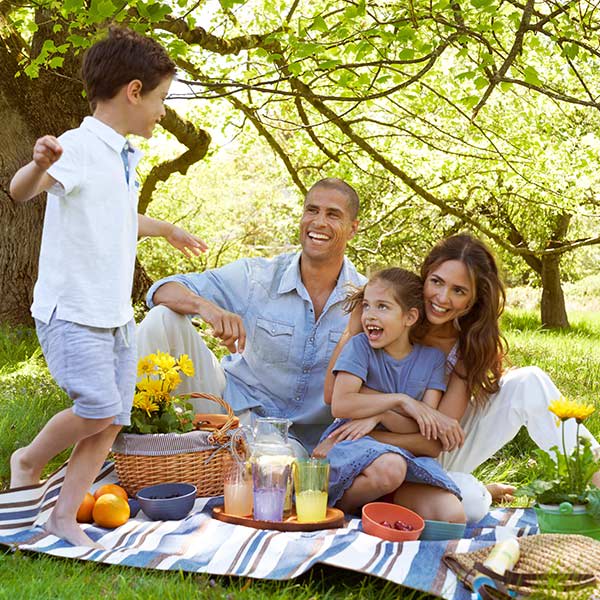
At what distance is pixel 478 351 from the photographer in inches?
128

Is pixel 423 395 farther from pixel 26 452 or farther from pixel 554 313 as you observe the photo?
pixel 554 313

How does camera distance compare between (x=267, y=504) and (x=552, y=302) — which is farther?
(x=552, y=302)

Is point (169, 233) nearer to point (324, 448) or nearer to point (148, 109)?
point (148, 109)

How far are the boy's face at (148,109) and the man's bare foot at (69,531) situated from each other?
1.29 m

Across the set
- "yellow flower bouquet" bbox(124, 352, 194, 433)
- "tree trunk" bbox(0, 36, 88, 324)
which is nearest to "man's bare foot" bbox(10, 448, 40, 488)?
"yellow flower bouquet" bbox(124, 352, 194, 433)

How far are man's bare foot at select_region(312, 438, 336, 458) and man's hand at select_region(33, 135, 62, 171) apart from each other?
1.51 metres

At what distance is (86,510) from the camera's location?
2959 mm

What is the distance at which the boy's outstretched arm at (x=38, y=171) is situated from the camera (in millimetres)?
2334

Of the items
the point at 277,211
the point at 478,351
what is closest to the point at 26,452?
the point at 478,351

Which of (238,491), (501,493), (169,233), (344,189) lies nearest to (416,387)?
(501,493)

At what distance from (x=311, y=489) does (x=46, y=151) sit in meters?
1.43

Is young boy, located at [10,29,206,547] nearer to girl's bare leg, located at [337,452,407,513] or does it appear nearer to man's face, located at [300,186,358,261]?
girl's bare leg, located at [337,452,407,513]

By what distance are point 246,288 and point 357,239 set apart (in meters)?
8.47

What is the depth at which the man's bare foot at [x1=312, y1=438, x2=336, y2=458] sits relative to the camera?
3223 millimetres
